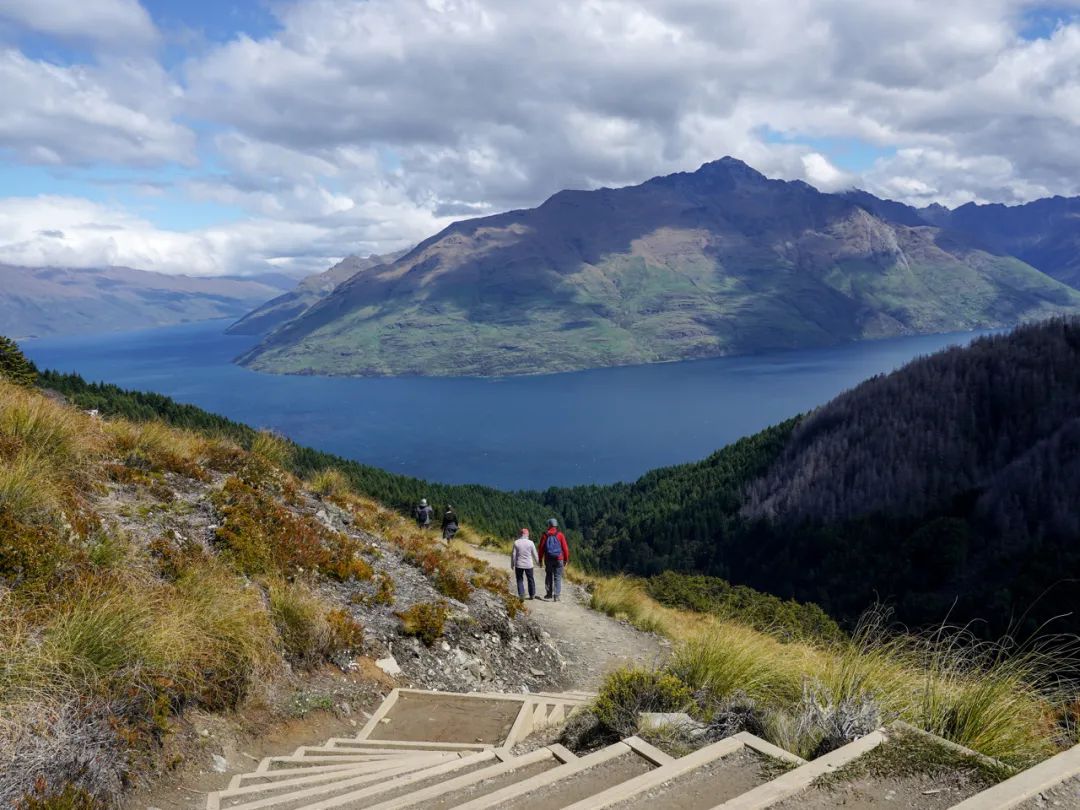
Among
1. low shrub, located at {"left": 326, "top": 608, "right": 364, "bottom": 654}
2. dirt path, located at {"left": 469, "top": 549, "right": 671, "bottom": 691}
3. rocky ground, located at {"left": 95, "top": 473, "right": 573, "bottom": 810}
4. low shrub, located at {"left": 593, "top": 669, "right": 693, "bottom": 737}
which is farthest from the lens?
dirt path, located at {"left": 469, "top": 549, "right": 671, "bottom": 691}

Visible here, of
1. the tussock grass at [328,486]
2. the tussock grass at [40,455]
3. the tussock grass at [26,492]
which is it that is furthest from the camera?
the tussock grass at [328,486]

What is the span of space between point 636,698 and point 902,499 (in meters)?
100

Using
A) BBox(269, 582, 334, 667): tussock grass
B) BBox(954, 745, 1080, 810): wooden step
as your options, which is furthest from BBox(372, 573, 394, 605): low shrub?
BBox(954, 745, 1080, 810): wooden step

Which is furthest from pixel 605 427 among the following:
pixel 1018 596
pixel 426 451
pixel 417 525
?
pixel 417 525

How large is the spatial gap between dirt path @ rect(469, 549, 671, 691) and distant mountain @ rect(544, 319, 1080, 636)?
5683cm

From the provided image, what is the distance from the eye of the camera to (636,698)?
6.53 meters

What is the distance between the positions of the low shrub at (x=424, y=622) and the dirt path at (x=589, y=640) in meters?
2.86

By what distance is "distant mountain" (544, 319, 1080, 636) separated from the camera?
74.3 meters

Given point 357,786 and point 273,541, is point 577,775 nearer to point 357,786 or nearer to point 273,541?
point 357,786

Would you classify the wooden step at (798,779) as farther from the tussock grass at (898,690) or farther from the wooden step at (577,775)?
the wooden step at (577,775)

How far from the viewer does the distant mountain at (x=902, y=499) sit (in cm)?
7431

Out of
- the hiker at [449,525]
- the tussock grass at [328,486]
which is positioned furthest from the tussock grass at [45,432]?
the hiker at [449,525]

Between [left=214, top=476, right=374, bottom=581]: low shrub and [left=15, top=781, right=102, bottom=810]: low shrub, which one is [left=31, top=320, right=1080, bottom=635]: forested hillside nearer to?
[left=214, top=476, right=374, bottom=581]: low shrub

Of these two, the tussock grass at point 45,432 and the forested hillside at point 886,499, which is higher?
the tussock grass at point 45,432
